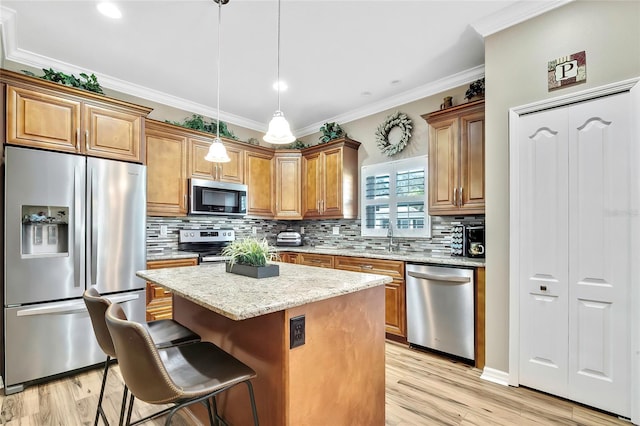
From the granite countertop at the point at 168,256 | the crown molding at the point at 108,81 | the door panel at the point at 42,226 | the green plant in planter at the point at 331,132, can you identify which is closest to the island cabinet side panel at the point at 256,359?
the door panel at the point at 42,226

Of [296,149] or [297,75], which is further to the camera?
[296,149]

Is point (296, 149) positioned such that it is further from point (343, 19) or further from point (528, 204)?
point (528, 204)

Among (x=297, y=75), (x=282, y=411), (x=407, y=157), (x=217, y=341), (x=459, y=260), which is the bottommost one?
(x=282, y=411)

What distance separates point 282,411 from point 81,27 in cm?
312

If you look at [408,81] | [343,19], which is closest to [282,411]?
[343,19]

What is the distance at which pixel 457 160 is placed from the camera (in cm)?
301

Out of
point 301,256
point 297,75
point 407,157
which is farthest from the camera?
point 301,256

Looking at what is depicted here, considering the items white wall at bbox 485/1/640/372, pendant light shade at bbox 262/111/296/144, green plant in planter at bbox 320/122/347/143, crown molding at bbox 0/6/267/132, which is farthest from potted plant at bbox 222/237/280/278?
green plant in planter at bbox 320/122/347/143

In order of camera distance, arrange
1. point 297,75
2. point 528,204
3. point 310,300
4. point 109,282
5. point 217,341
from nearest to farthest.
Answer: point 310,300
point 217,341
point 528,204
point 109,282
point 297,75

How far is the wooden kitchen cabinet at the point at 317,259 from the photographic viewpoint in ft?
12.6

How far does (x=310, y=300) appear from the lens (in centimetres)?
131

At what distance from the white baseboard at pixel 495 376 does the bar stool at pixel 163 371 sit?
210 centimetres

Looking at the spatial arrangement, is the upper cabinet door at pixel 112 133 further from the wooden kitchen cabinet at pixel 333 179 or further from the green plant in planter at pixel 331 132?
the green plant in planter at pixel 331 132

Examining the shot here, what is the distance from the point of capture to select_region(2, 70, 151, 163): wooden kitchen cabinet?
7.77 ft
